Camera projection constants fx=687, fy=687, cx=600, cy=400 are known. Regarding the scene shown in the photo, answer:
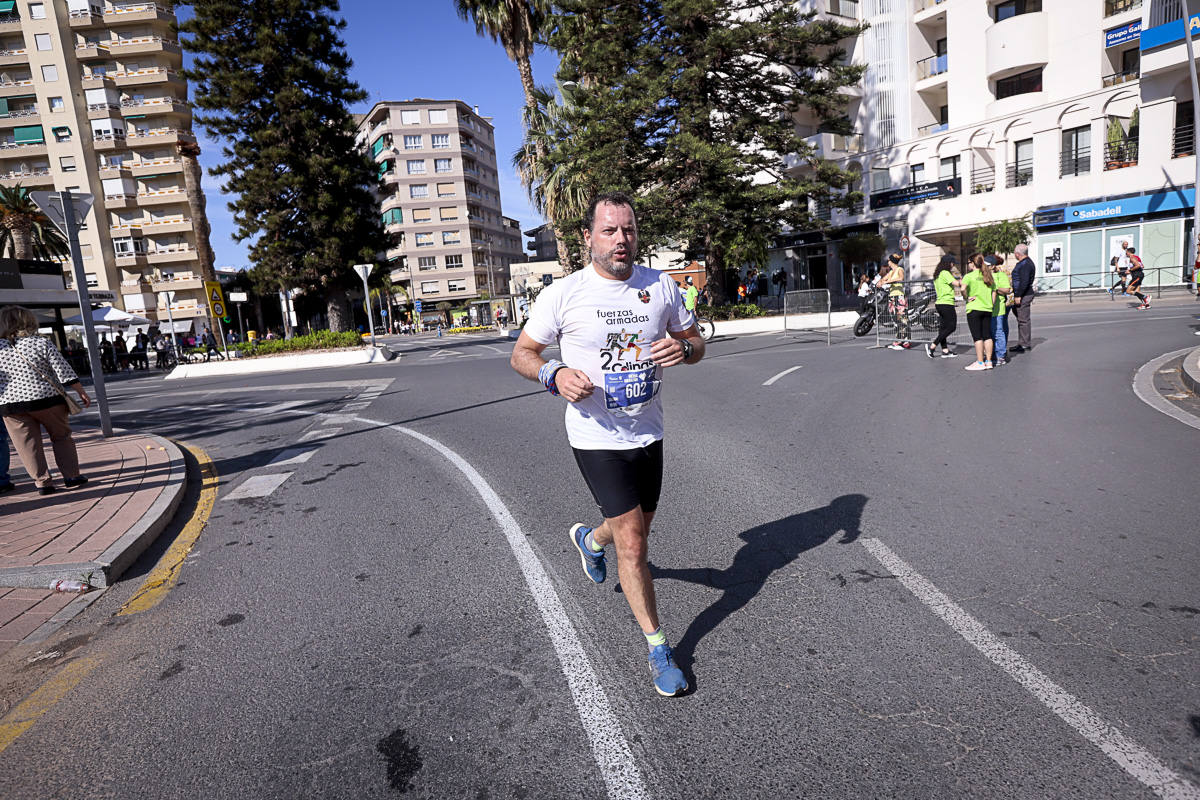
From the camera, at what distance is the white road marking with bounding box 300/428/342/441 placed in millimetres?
9305

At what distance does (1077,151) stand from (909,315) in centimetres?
2298

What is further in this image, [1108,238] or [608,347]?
[1108,238]

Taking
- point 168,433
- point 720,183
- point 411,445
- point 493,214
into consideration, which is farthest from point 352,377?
point 493,214

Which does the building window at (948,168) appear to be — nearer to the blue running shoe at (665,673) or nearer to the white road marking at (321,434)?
the white road marking at (321,434)

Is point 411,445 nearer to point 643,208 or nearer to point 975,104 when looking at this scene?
point 643,208

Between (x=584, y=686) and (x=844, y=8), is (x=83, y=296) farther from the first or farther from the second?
(x=844, y=8)

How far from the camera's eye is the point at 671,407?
9852 millimetres

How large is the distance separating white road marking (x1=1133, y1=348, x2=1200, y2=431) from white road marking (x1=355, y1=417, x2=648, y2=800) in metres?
6.79

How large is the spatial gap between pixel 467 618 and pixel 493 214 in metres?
91.5

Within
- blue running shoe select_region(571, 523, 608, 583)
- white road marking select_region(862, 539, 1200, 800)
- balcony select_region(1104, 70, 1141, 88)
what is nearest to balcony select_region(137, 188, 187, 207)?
balcony select_region(1104, 70, 1141, 88)

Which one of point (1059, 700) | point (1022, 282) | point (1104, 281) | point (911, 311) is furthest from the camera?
point (1104, 281)

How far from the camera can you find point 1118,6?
29.7m

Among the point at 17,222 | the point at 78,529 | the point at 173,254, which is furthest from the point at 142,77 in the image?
the point at 78,529

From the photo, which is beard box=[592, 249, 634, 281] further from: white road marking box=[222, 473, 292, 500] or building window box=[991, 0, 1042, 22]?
building window box=[991, 0, 1042, 22]
